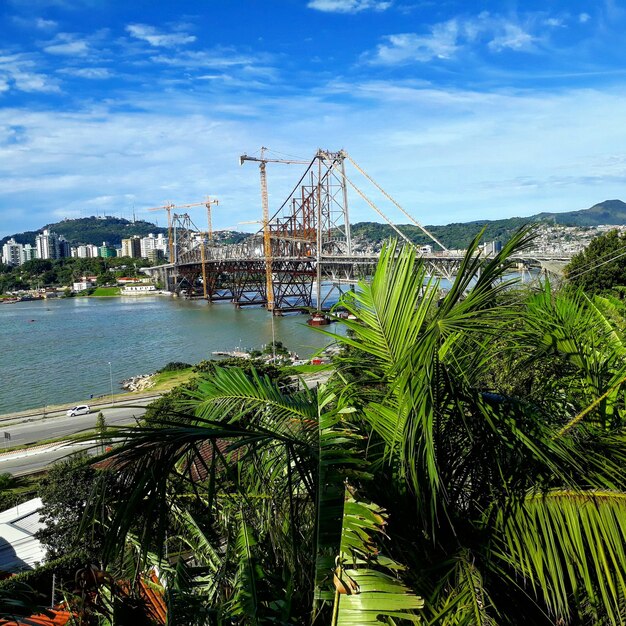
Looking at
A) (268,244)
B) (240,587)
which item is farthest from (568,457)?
(268,244)

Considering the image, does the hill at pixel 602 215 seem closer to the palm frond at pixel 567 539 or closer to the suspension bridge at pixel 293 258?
the suspension bridge at pixel 293 258

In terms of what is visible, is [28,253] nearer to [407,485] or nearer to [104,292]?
[104,292]

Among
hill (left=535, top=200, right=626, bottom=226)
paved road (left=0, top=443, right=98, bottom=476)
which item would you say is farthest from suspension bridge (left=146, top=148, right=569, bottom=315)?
hill (left=535, top=200, right=626, bottom=226)

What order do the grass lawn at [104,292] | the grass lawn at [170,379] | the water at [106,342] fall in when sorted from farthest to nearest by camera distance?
the grass lawn at [104,292]
the water at [106,342]
the grass lawn at [170,379]

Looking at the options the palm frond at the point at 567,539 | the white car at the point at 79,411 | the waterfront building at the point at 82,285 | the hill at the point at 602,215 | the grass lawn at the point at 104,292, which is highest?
the hill at the point at 602,215

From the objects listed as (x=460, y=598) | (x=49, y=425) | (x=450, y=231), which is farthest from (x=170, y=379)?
(x=450, y=231)

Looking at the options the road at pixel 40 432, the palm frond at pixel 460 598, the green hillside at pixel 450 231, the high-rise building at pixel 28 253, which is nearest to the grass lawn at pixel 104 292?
the green hillside at pixel 450 231
